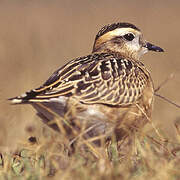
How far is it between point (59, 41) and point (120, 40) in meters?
9.26

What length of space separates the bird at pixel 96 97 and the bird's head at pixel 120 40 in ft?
1.68

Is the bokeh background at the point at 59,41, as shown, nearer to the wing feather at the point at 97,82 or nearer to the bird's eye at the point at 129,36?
the wing feather at the point at 97,82

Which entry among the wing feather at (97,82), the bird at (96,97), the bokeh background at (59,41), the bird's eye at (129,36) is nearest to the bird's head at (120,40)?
the bird's eye at (129,36)

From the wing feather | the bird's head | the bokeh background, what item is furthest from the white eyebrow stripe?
the bokeh background

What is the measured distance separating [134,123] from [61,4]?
20.0 metres

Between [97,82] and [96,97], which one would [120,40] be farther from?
[96,97]

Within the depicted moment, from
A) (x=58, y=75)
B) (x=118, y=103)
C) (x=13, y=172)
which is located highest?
(x=58, y=75)

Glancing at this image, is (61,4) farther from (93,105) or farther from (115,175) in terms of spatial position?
(115,175)

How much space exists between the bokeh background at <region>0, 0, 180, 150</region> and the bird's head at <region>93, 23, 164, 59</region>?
3.79 ft

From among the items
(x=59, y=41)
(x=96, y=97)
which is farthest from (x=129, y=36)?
(x=59, y=41)

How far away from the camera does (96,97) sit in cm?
594

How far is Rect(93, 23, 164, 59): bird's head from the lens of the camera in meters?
7.48

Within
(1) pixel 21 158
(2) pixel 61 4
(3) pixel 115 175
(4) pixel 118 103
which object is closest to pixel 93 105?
(4) pixel 118 103

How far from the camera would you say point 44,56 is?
1460 centimetres
